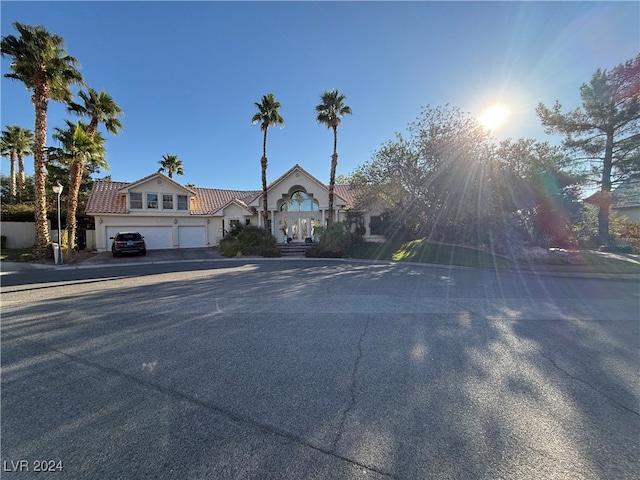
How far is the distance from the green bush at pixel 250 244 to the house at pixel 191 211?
306 cm

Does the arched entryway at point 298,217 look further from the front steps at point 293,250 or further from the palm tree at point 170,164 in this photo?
the palm tree at point 170,164

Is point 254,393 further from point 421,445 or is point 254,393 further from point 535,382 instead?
point 535,382

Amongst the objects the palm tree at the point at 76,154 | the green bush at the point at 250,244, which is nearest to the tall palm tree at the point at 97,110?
the palm tree at the point at 76,154

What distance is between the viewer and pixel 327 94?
20359 mm

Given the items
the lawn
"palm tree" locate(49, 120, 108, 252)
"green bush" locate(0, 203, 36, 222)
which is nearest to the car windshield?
"palm tree" locate(49, 120, 108, 252)

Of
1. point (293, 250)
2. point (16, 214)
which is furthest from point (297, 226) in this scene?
point (16, 214)

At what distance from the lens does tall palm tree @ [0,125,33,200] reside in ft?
102

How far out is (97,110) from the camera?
1830 centimetres

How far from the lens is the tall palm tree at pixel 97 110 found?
58.7 ft

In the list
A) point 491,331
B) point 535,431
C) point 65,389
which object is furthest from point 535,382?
point 65,389

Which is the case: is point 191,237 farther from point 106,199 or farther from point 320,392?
point 320,392

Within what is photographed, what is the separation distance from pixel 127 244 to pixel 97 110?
8.99 meters

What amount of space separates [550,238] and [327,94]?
18.5 meters

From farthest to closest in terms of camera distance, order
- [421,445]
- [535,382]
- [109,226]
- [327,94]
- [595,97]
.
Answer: [109,226] → [327,94] → [595,97] → [535,382] → [421,445]
